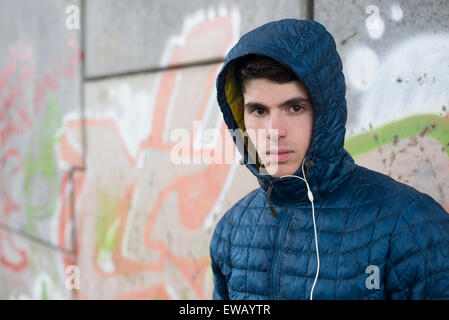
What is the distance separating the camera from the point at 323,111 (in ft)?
5.47

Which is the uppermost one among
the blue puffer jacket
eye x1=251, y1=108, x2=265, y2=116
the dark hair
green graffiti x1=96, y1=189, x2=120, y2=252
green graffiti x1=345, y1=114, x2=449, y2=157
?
the dark hair

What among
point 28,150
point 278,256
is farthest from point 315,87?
point 28,150

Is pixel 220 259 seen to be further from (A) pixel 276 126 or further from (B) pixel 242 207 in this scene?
(A) pixel 276 126

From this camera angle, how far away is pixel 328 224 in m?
1.67

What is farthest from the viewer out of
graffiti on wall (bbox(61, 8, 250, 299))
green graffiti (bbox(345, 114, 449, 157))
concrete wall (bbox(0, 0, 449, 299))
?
graffiti on wall (bbox(61, 8, 250, 299))

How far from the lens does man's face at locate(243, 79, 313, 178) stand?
1685mm

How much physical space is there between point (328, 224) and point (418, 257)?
0.30m

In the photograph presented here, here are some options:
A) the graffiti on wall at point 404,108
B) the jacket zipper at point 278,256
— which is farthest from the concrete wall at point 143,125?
the jacket zipper at point 278,256

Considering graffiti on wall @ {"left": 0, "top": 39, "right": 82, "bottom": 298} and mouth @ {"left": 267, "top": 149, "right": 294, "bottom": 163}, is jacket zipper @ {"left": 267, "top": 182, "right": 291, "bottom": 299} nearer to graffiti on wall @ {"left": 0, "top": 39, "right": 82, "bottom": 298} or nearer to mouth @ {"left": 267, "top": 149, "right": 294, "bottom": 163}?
mouth @ {"left": 267, "top": 149, "right": 294, "bottom": 163}

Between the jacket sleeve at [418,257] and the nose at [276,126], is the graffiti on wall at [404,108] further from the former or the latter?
the nose at [276,126]

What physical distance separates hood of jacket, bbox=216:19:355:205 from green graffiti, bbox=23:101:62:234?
336 centimetres

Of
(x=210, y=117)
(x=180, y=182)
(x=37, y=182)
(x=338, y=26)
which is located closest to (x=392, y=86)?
(x=338, y=26)

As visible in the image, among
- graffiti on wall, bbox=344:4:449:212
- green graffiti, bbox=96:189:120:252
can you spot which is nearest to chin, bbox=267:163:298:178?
graffiti on wall, bbox=344:4:449:212

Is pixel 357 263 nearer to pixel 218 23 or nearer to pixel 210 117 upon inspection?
pixel 210 117
